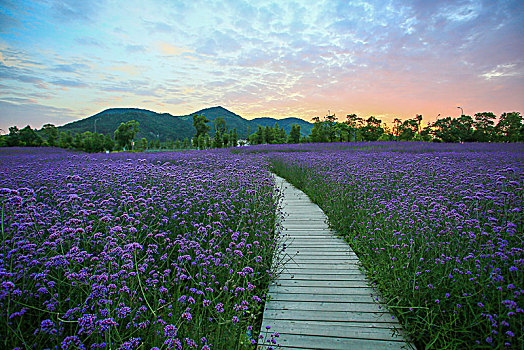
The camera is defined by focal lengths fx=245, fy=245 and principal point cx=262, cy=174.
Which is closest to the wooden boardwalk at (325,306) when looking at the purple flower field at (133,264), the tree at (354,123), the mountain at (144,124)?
the purple flower field at (133,264)

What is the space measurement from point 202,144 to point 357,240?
5300 cm

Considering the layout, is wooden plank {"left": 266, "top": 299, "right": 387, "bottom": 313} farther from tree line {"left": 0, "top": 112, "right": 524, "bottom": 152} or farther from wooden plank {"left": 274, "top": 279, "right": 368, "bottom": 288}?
tree line {"left": 0, "top": 112, "right": 524, "bottom": 152}

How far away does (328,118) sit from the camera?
2040 inches

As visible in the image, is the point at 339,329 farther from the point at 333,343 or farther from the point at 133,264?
the point at 133,264

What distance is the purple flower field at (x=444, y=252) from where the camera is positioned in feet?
6.25

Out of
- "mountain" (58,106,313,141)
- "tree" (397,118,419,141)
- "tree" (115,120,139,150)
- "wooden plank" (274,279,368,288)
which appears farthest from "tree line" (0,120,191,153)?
"tree" (397,118,419,141)

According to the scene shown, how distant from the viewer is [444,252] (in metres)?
2.60

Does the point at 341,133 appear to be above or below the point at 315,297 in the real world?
above

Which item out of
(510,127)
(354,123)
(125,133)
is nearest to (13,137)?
(125,133)

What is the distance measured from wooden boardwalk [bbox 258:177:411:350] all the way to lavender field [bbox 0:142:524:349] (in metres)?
0.17

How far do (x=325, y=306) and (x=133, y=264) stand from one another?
6.39ft

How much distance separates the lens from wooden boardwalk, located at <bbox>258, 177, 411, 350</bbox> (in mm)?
2139

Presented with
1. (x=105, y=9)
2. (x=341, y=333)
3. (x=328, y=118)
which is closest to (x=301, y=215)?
(x=341, y=333)

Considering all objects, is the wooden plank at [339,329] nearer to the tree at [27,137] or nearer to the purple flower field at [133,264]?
the purple flower field at [133,264]
